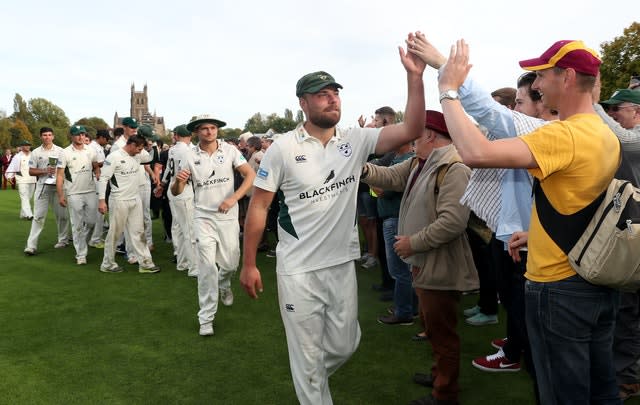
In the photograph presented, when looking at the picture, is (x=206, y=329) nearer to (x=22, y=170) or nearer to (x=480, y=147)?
(x=480, y=147)

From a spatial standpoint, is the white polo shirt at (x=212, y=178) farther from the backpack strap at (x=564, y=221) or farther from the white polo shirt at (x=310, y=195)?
the backpack strap at (x=564, y=221)

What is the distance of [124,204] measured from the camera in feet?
28.7

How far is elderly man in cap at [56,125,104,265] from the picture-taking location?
9.46 metres

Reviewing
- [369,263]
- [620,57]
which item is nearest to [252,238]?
[369,263]

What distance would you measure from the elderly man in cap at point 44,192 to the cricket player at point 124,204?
2.44 meters

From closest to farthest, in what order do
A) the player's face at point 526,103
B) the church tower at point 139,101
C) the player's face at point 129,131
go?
the player's face at point 526,103, the player's face at point 129,131, the church tower at point 139,101

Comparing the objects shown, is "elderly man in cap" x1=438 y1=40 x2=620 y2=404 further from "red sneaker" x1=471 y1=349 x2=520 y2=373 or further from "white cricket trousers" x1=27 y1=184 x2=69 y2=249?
"white cricket trousers" x1=27 y1=184 x2=69 y2=249

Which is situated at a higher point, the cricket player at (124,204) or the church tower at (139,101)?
the church tower at (139,101)

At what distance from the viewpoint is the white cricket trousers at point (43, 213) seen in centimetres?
1016

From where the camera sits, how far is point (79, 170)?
378 inches

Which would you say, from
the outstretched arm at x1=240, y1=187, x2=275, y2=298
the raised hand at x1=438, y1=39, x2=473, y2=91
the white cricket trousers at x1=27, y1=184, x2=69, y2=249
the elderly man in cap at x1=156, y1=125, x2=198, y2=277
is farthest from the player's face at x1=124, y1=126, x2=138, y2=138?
the raised hand at x1=438, y1=39, x2=473, y2=91

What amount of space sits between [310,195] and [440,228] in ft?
3.42

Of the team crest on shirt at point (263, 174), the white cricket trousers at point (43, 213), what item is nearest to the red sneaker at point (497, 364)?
the team crest on shirt at point (263, 174)

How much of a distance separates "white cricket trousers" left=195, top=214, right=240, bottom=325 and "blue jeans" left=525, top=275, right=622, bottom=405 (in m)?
4.03
